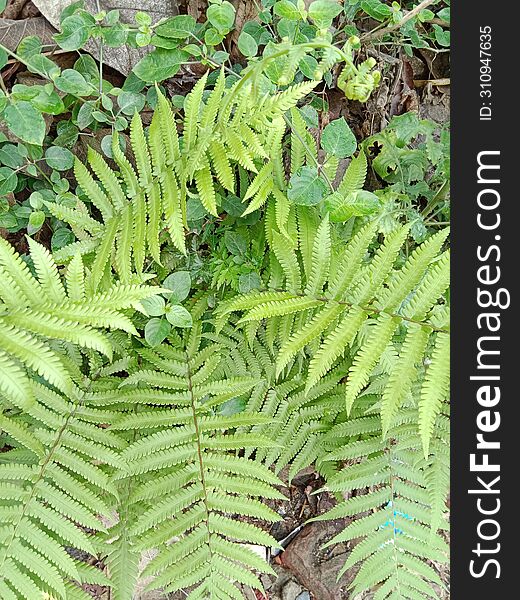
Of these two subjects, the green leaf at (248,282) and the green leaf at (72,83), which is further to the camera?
the green leaf at (248,282)

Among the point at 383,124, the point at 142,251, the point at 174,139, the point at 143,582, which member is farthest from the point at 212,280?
the point at 143,582

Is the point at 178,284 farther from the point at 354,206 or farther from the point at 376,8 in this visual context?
the point at 376,8

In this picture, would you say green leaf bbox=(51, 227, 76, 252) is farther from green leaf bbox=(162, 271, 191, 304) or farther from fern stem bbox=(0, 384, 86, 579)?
fern stem bbox=(0, 384, 86, 579)

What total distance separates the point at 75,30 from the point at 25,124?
42 cm

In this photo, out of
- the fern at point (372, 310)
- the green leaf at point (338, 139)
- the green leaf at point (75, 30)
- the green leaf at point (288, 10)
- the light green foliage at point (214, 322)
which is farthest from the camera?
the green leaf at point (338, 139)

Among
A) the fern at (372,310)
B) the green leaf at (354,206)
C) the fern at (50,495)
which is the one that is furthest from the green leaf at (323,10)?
the fern at (50,495)

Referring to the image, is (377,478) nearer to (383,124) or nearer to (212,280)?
(212,280)

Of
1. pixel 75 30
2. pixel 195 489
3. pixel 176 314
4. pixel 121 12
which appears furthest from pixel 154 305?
pixel 121 12

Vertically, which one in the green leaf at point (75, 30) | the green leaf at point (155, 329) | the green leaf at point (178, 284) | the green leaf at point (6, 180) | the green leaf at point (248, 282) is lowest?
the green leaf at point (155, 329)

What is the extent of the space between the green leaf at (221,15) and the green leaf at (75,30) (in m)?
0.45

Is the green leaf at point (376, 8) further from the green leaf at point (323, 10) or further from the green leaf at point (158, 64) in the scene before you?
the green leaf at point (158, 64)

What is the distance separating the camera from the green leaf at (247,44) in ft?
7.95

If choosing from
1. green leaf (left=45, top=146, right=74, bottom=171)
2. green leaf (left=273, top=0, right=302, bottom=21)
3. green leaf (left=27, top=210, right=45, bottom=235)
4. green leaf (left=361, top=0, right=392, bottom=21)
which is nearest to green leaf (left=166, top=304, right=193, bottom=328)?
green leaf (left=27, top=210, right=45, bottom=235)

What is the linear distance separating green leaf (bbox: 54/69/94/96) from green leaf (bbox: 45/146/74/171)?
0.27 meters
